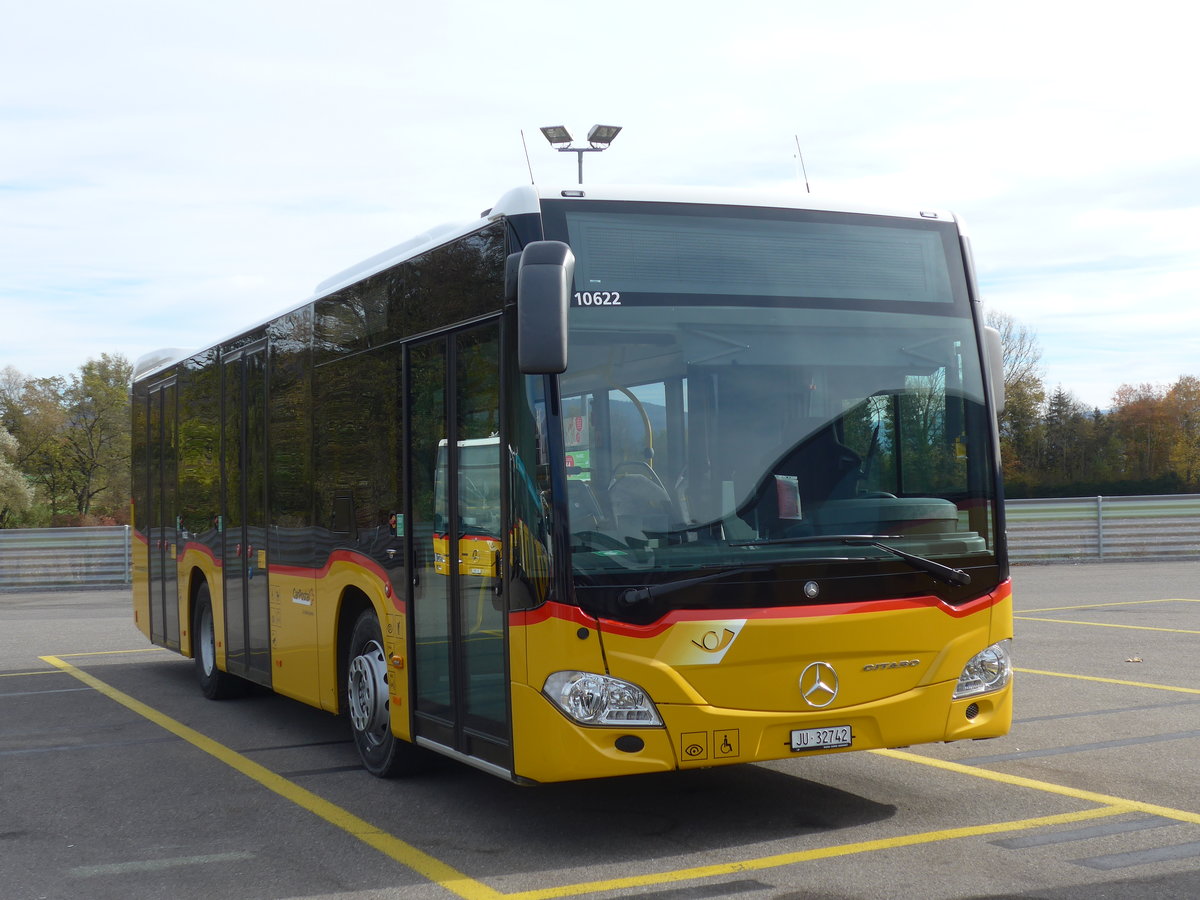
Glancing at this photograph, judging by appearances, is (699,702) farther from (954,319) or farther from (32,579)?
(32,579)

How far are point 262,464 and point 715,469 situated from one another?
4.92 metres

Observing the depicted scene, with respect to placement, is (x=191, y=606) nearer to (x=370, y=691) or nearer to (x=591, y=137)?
(x=370, y=691)

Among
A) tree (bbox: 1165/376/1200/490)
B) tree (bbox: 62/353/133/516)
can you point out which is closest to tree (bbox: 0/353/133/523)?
tree (bbox: 62/353/133/516)

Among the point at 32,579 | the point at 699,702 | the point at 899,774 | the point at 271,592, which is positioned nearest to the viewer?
the point at 699,702

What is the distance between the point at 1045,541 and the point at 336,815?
2336cm

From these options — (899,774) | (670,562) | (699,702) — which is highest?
(670,562)

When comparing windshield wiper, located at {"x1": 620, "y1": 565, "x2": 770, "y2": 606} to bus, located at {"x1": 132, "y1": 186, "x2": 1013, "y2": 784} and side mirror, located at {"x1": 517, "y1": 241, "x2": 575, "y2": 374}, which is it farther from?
side mirror, located at {"x1": 517, "y1": 241, "x2": 575, "y2": 374}

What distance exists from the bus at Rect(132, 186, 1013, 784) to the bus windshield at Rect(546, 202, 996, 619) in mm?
11

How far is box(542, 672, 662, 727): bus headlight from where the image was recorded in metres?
5.78

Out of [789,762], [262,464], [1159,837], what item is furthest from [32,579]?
[1159,837]

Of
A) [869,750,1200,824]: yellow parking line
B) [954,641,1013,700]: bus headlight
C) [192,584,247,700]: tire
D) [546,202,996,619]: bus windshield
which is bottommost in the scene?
[869,750,1200,824]: yellow parking line

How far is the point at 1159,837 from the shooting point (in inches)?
238

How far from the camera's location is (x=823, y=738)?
20.1 feet

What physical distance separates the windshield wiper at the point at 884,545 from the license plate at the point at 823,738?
2.66 ft
